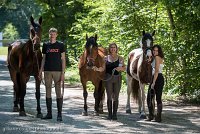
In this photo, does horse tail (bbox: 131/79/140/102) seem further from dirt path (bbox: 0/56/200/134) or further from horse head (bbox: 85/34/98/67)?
horse head (bbox: 85/34/98/67)

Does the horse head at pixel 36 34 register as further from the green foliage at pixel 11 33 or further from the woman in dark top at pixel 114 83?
the green foliage at pixel 11 33

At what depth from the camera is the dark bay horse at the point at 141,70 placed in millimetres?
10023

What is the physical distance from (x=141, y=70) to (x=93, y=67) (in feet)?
3.98

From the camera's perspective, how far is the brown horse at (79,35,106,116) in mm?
10336

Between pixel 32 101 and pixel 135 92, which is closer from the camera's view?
pixel 135 92

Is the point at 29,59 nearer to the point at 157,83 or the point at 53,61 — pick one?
the point at 53,61

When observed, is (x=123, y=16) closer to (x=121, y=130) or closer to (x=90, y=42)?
(x=90, y=42)

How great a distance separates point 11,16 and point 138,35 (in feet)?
209

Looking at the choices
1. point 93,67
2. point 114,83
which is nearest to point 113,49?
point 93,67

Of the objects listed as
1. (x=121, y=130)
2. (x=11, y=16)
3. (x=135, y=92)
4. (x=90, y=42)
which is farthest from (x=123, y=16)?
(x=11, y=16)

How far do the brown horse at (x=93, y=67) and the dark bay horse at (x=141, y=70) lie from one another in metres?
0.90

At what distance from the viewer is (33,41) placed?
990 centimetres

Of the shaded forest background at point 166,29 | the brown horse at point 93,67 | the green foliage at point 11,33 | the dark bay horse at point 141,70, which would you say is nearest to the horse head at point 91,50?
the brown horse at point 93,67

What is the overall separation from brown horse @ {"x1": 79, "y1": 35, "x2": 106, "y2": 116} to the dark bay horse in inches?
35.6
